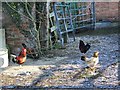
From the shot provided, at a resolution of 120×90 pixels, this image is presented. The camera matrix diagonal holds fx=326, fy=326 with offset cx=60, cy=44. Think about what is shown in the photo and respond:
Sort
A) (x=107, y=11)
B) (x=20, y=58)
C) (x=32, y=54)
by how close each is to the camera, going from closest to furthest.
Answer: (x=20, y=58), (x=32, y=54), (x=107, y=11)

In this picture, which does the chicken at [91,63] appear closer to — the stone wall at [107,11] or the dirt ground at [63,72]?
the dirt ground at [63,72]

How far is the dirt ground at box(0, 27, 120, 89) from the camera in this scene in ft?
16.5

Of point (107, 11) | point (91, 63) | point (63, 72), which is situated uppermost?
point (107, 11)

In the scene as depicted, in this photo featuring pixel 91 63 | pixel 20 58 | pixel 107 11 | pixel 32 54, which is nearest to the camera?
pixel 91 63

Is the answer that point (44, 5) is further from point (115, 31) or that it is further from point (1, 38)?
point (115, 31)

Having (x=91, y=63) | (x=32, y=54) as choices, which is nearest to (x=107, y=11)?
(x=32, y=54)

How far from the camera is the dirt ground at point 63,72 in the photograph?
5.02m

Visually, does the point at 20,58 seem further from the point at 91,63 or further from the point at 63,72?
the point at 91,63

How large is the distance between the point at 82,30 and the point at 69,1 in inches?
41.9

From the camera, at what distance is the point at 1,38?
6.46 meters

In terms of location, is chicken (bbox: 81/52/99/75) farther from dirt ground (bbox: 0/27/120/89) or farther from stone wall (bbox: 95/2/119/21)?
stone wall (bbox: 95/2/119/21)

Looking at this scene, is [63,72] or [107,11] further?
[107,11]

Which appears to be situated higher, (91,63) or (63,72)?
(91,63)

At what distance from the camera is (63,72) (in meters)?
5.66
